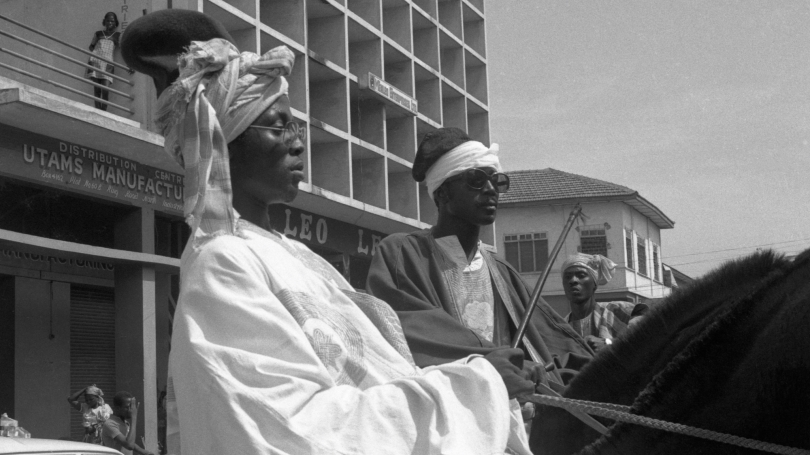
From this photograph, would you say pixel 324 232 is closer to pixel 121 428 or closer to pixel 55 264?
pixel 55 264

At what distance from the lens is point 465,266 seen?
13.2ft

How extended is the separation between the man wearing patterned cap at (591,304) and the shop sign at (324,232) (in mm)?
9646

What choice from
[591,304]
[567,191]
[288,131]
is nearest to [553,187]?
[567,191]

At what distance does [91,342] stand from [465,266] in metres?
12.1

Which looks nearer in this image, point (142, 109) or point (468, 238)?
point (468, 238)

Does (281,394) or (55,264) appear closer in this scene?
(281,394)

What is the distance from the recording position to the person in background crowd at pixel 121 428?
1080 cm

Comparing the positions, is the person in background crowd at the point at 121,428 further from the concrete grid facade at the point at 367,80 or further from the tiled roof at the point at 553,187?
A: the tiled roof at the point at 553,187

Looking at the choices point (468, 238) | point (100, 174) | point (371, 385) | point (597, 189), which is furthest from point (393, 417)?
point (597, 189)

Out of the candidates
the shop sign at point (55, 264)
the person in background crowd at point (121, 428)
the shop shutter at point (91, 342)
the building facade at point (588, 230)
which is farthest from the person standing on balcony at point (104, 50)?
the building facade at point (588, 230)

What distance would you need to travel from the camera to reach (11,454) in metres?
4.82

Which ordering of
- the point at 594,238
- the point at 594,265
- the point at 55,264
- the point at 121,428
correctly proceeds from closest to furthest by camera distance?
the point at 594,265, the point at 121,428, the point at 55,264, the point at 594,238

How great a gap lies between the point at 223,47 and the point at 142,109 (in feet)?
37.9

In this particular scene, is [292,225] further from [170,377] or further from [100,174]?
[170,377]
